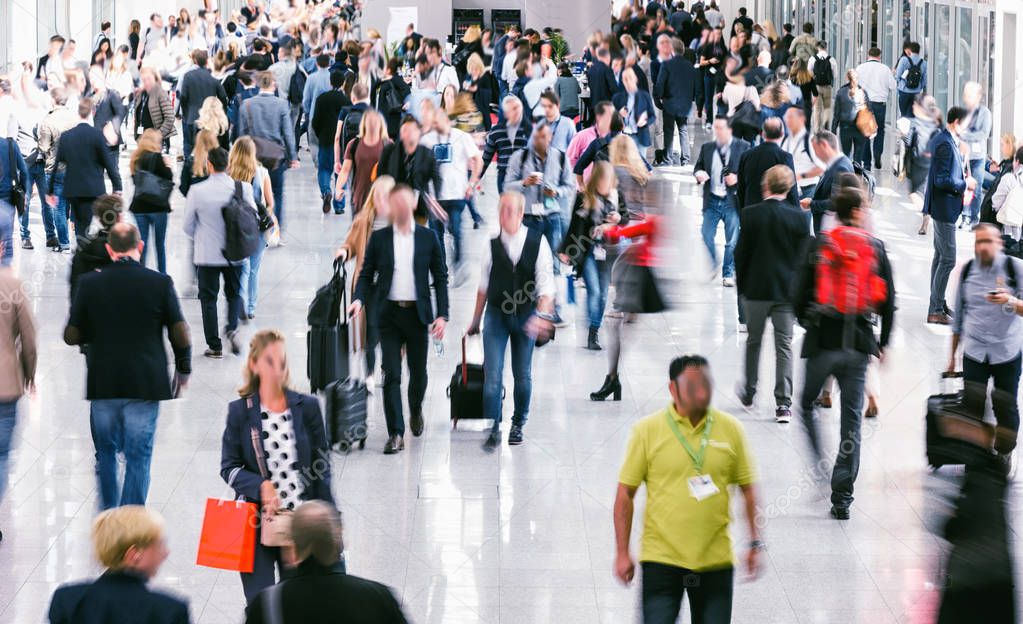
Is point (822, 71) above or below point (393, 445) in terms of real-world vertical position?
above

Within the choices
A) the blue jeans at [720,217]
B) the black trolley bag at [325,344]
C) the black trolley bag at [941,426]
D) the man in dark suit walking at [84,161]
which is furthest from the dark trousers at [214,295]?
the black trolley bag at [941,426]

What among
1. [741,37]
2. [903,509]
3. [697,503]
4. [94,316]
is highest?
[741,37]

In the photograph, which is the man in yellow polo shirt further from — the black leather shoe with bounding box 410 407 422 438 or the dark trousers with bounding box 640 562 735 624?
the black leather shoe with bounding box 410 407 422 438

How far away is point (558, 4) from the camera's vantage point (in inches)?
1419

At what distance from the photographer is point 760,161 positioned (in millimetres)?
12461

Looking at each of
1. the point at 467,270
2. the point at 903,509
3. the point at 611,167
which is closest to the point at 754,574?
the point at 903,509

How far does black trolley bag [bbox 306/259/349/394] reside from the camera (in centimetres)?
945

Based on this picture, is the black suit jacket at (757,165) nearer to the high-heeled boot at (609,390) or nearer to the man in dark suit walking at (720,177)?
the man in dark suit walking at (720,177)

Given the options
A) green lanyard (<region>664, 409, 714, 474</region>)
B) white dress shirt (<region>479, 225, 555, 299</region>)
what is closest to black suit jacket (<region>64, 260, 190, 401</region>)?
white dress shirt (<region>479, 225, 555, 299</region>)

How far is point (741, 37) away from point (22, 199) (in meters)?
15.5

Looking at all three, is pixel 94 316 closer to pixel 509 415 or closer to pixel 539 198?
pixel 509 415

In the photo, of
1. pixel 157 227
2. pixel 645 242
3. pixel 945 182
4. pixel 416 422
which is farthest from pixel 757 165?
pixel 157 227

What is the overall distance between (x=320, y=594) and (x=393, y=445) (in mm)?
4944

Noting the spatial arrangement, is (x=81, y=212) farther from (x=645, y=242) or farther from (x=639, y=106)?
(x=639, y=106)
